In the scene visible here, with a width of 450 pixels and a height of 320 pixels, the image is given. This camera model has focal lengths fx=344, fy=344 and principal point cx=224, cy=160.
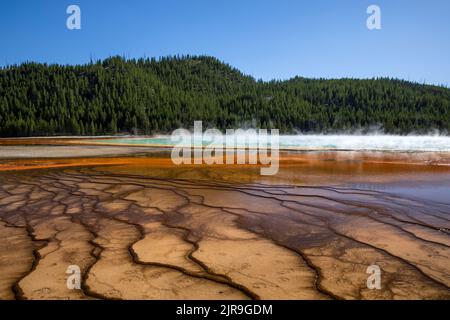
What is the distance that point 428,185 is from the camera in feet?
28.7

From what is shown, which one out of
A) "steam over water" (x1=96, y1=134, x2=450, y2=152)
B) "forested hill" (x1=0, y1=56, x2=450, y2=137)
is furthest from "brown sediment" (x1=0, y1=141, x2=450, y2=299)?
"forested hill" (x1=0, y1=56, x2=450, y2=137)

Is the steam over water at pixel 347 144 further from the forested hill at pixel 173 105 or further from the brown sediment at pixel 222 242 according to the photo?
the forested hill at pixel 173 105

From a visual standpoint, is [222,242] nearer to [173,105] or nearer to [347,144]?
[347,144]

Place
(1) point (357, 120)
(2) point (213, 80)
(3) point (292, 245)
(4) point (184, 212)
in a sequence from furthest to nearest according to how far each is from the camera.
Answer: (2) point (213, 80)
(1) point (357, 120)
(4) point (184, 212)
(3) point (292, 245)

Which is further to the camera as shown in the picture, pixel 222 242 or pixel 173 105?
pixel 173 105

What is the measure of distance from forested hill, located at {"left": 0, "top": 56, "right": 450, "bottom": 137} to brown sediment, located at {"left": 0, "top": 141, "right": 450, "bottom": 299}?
83627 mm

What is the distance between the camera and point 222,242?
443 cm

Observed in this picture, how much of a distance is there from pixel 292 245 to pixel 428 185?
623 centimetres

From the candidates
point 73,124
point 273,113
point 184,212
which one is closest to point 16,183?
point 184,212

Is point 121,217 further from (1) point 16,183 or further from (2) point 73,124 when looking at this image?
(2) point 73,124

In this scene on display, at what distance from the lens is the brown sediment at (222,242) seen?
315cm

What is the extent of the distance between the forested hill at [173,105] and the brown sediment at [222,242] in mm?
83627

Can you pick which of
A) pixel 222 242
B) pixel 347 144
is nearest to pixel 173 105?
pixel 347 144

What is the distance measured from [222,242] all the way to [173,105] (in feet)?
373
